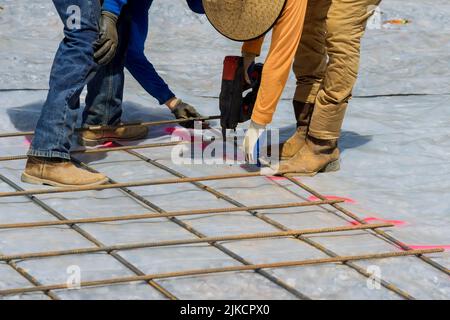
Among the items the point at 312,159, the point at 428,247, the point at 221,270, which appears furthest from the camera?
the point at 312,159

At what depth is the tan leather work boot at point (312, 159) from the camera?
4.34 m

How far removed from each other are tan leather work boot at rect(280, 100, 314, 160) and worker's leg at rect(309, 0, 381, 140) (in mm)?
174

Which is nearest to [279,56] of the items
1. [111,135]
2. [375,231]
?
[375,231]

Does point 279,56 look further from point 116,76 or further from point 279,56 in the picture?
point 116,76

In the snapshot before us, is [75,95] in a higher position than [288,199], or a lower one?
higher

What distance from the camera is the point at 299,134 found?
4.55 meters

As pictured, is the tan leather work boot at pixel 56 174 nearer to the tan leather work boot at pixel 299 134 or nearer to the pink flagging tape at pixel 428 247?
the tan leather work boot at pixel 299 134

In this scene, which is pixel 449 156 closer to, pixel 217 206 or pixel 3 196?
pixel 217 206

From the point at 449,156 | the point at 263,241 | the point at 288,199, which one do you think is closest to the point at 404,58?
the point at 449,156

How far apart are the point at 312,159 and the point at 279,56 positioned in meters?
0.52

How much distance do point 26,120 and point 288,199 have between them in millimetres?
1437

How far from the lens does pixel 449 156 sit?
462 centimetres

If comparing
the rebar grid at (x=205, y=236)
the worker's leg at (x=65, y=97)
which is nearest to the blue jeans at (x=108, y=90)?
the rebar grid at (x=205, y=236)

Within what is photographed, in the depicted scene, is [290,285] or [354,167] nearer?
[290,285]
